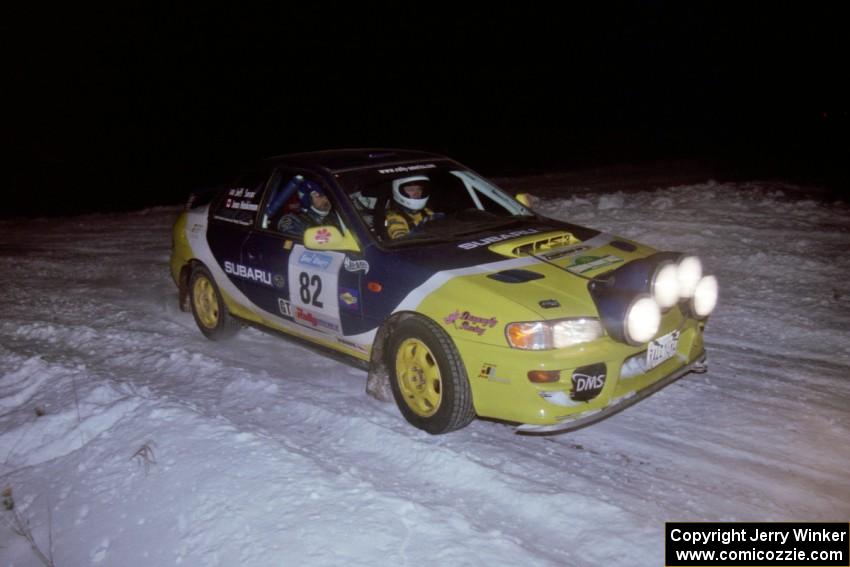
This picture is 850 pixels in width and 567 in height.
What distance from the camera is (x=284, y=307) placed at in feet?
16.8

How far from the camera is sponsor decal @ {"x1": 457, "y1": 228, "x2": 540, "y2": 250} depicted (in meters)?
4.47

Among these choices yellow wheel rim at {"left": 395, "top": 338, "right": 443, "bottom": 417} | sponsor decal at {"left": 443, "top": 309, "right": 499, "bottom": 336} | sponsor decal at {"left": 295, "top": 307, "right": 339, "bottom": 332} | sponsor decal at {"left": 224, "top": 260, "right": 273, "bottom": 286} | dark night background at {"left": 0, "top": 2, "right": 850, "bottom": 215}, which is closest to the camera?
sponsor decal at {"left": 443, "top": 309, "right": 499, "bottom": 336}

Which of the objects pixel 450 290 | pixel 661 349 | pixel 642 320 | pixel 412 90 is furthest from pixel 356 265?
pixel 412 90

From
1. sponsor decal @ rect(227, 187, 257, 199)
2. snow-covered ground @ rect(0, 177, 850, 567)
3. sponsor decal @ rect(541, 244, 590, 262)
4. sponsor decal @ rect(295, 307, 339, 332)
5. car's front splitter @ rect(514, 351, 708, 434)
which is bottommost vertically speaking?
snow-covered ground @ rect(0, 177, 850, 567)

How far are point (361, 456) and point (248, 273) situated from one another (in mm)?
2051

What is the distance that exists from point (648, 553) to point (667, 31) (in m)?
43.4

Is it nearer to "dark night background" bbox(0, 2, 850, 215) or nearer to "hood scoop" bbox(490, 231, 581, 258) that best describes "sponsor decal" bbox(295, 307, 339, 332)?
"hood scoop" bbox(490, 231, 581, 258)

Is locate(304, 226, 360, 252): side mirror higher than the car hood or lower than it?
higher

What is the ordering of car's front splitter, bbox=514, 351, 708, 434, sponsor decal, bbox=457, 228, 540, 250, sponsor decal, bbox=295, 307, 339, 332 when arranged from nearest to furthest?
car's front splitter, bbox=514, 351, 708, 434 → sponsor decal, bbox=457, 228, 540, 250 → sponsor decal, bbox=295, 307, 339, 332

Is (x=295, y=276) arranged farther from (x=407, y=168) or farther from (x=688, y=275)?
(x=688, y=275)

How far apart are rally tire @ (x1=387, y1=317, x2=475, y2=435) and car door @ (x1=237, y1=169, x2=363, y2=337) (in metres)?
0.48

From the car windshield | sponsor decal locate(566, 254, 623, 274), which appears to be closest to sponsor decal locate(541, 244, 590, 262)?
sponsor decal locate(566, 254, 623, 274)

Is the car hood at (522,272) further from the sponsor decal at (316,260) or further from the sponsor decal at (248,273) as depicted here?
the sponsor decal at (248,273)

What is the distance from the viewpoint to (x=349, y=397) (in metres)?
4.71
